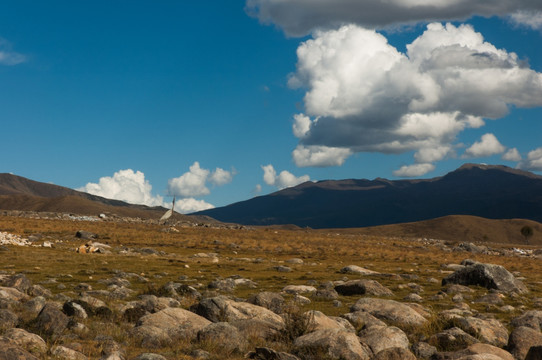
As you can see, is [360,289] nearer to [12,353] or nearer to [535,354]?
[535,354]

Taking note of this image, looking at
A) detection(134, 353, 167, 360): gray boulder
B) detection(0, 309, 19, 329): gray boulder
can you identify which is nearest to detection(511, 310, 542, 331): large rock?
detection(134, 353, 167, 360): gray boulder

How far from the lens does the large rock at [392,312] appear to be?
20.1 meters

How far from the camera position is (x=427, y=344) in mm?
15656

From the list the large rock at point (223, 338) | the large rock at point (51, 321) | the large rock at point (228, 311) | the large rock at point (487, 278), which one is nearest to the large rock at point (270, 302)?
the large rock at point (228, 311)

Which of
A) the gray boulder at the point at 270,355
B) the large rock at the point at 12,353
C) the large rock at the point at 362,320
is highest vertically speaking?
the large rock at the point at 12,353

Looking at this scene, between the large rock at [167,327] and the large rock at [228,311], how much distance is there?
777 millimetres

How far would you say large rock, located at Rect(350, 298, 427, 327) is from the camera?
2011 cm

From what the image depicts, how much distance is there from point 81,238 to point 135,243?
8211mm

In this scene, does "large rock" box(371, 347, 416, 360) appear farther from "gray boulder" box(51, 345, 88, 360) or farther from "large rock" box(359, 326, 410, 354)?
"gray boulder" box(51, 345, 88, 360)

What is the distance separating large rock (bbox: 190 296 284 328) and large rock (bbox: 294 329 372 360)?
10.5ft

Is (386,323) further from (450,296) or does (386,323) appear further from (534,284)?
(534,284)

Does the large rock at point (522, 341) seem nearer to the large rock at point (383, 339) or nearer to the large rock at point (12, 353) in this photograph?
the large rock at point (383, 339)

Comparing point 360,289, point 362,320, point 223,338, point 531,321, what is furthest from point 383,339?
point 360,289

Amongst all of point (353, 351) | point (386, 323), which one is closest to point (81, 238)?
point (386, 323)
